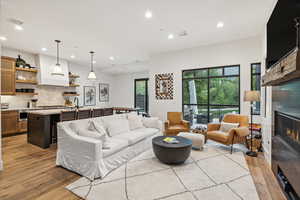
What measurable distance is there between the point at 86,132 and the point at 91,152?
48 cm

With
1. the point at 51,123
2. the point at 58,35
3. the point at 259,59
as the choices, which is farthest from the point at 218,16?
the point at 51,123

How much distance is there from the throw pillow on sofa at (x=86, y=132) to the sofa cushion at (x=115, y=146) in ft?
0.37

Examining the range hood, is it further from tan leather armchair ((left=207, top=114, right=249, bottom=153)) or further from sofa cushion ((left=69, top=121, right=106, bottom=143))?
tan leather armchair ((left=207, top=114, right=249, bottom=153))

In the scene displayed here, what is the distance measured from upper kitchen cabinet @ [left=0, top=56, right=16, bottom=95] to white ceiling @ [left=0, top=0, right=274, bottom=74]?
0.56m

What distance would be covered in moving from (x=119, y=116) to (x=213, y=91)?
10.6 feet

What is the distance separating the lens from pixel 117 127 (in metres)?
3.50

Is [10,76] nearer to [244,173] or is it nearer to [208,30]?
[208,30]

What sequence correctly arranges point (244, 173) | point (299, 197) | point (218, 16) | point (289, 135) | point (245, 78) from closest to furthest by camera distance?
point (299, 197)
point (289, 135)
point (244, 173)
point (218, 16)
point (245, 78)

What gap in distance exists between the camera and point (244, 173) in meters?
2.58

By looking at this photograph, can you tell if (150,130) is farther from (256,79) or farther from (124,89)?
(124,89)

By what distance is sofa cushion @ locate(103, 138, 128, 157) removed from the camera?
2559 millimetres

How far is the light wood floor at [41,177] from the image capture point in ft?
6.72

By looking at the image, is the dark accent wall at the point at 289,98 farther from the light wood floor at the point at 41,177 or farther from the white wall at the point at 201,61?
the white wall at the point at 201,61

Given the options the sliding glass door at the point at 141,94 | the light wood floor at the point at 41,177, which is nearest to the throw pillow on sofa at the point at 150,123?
the light wood floor at the point at 41,177
